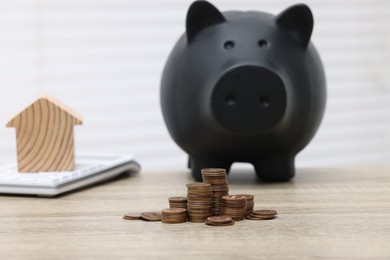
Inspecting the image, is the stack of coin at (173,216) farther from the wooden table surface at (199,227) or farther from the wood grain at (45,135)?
the wood grain at (45,135)

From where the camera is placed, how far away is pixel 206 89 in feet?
3.44

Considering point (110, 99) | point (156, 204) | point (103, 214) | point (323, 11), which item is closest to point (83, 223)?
point (103, 214)

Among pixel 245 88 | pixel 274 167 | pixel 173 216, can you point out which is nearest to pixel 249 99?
pixel 245 88

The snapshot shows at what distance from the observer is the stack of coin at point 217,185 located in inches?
33.2

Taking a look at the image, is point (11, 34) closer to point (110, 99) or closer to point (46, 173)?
point (110, 99)

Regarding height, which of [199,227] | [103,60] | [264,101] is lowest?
[199,227]

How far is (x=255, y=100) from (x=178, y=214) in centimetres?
29

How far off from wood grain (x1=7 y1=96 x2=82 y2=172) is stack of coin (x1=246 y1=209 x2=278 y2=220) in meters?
0.41

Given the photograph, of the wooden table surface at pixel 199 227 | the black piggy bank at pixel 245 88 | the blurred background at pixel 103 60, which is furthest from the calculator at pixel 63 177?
the blurred background at pixel 103 60

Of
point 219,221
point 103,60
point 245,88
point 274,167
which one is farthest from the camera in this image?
point 103,60

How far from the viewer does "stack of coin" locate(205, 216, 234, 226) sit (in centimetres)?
78

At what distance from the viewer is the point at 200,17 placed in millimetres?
1108

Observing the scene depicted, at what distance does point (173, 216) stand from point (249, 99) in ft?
0.94

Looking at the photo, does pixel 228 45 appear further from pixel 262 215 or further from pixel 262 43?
pixel 262 215
